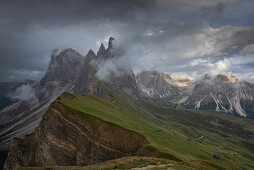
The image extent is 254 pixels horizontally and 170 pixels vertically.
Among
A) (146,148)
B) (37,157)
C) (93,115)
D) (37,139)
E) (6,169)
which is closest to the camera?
(146,148)

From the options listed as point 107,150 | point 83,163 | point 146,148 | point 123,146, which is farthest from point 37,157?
point 146,148

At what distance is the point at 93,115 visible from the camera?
69.0 m

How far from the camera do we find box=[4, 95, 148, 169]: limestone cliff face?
194 ft

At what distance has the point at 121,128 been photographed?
63625 millimetres

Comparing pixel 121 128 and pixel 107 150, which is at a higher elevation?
pixel 121 128

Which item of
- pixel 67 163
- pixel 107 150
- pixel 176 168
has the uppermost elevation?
pixel 176 168

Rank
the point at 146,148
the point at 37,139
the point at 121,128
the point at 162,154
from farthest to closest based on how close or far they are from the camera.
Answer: the point at 37,139 → the point at 121,128 → the point at 146,148 → the point at 162,154

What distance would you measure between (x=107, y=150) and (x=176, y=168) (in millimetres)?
30989

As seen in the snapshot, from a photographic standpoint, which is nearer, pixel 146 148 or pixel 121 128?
pixel 146 148

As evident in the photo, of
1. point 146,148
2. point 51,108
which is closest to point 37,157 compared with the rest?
point 51,108

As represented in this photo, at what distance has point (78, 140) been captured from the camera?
213ft

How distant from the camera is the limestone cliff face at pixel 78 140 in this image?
5925cm

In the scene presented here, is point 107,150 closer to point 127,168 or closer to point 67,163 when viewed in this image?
point 67,163

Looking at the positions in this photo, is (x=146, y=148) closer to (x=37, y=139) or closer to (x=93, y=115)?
(x=93, y=115)
